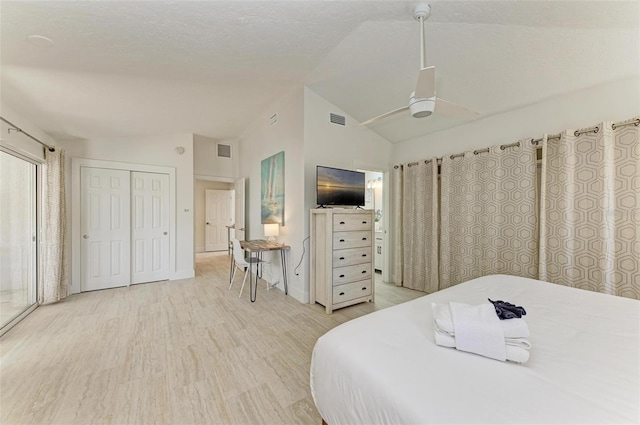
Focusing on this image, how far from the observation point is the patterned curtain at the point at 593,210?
2.29 meters

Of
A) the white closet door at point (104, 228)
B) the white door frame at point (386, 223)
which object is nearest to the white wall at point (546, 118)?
the white door frame at point (386, 223)

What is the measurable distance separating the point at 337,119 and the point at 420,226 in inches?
84.2

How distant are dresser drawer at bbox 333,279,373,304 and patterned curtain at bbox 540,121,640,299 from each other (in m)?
1.96

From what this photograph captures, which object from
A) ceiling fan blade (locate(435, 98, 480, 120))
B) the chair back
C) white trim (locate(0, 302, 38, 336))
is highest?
ceiling fan blade (locate(435, 98, 480, 120))

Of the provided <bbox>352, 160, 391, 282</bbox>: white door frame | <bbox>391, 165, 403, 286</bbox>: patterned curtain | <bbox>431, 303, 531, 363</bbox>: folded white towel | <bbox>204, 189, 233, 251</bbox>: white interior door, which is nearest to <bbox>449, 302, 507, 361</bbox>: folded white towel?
<bbox>431, 303, 531, 363</bbox>: folded white towel

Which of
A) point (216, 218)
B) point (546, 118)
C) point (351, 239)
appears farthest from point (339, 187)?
point (216, 218)

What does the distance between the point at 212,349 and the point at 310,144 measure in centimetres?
273

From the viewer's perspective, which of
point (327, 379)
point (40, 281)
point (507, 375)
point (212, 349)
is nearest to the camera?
point (507, 375)

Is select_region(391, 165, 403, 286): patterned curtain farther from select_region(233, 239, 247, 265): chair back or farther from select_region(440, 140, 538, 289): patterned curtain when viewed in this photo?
select_region(233, 239, 247, 265): chair back

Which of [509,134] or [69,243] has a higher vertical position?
[509,134]

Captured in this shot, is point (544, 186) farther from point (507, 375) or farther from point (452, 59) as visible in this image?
point (507, 375)

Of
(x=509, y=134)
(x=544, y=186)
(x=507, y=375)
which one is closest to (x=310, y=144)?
(x=509, y=134)

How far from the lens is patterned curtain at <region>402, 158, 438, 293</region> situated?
376 centimetres

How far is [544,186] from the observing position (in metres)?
2.70
